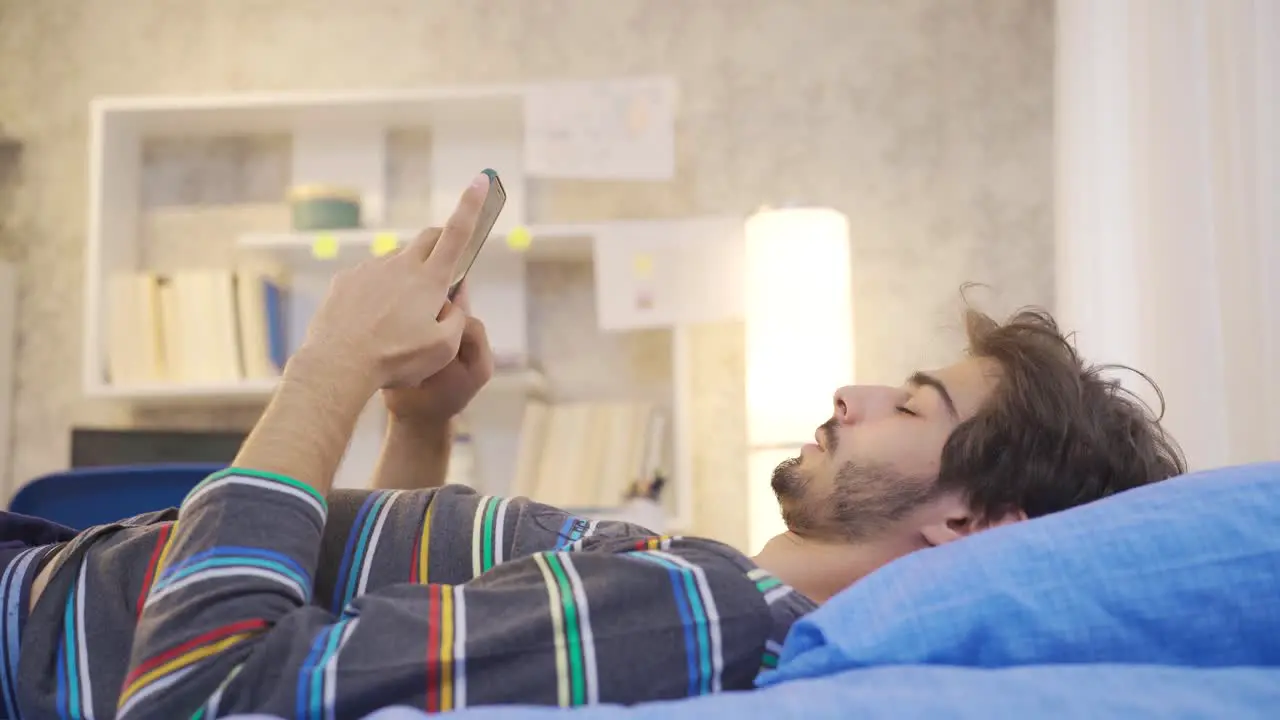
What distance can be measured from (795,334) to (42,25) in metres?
2.03

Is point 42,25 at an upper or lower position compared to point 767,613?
upper

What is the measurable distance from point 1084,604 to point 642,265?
2.05 m

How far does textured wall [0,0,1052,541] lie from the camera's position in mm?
2939

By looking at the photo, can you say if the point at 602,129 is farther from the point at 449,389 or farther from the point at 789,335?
the point at 449,389

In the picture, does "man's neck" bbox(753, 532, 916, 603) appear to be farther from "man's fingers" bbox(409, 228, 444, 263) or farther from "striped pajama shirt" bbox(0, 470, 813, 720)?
"man's fingers" bbox(409, 228, 444, 263)

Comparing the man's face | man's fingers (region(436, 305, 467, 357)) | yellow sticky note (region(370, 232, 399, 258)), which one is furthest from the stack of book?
the man's face

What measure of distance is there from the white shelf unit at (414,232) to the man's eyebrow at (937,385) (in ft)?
4.91

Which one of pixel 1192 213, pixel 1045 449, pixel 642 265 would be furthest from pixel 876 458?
pixel 642 265

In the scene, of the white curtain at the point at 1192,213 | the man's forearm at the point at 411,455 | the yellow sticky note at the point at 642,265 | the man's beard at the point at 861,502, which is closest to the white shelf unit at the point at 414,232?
the yellow sticky note at the point at 642,265

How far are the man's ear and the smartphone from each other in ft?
1.55

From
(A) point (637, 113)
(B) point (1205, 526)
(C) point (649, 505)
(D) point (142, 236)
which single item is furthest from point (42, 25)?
(B) point (1205, 526)

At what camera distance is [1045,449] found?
45.3 inches

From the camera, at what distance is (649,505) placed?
2693 millimetres

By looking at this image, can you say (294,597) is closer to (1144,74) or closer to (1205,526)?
(1205,526)
